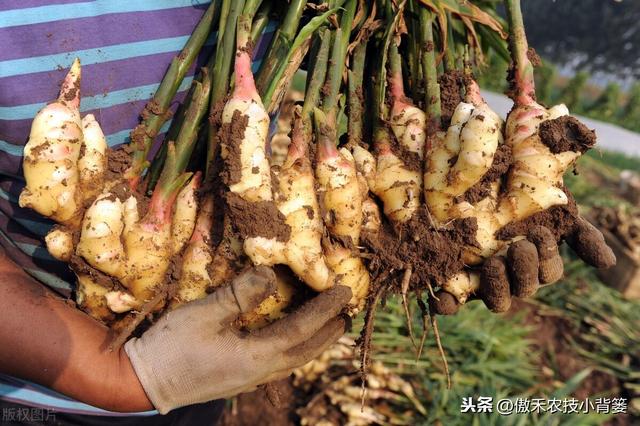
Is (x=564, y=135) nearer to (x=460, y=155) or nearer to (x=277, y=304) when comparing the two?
(x=460, y=155)

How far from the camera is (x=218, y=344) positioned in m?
1.09

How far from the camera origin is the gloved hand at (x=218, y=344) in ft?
3.47

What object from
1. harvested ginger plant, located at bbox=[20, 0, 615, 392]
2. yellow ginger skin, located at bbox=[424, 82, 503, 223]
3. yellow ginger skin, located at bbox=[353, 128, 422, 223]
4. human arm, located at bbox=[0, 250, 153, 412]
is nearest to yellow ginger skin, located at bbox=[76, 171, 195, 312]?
harvested ginger plant, located at bbox=[20, 0, 615, 392]

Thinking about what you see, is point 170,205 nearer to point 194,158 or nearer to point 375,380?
point 194,158

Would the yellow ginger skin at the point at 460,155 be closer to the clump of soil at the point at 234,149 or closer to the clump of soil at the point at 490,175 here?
the clump of soil at the point at 490,175

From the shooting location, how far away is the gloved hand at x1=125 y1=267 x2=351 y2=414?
106 cm

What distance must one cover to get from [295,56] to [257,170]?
33cm

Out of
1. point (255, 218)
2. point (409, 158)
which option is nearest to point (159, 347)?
point (255, 218)

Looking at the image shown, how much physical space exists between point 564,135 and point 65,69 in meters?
1.09

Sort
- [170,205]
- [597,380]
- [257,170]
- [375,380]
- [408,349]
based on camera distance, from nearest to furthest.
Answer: [257,170] → [170,205] → [375,380] → [408,349] → [597,380]

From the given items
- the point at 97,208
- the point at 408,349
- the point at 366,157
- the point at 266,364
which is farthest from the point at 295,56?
the point at 408,349

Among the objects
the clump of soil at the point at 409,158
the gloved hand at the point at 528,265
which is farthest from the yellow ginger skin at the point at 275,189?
the gloved hand at the point at 528,265

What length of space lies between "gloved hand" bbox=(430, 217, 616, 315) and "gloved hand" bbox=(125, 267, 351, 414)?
0.31 metres

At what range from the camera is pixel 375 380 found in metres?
2.42
